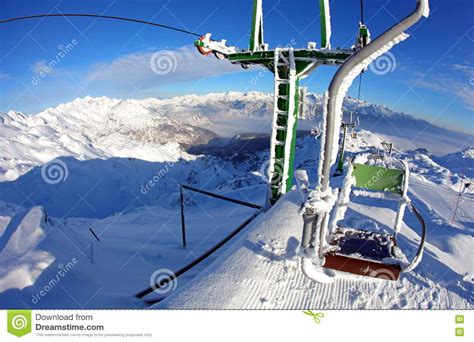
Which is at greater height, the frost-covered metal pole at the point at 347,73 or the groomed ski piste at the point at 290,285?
the frost-covered metal pole at the point at 347,73

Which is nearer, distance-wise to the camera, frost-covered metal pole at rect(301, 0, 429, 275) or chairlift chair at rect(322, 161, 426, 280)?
frost-covered metal pole at rect(301, 0, 429, 275)

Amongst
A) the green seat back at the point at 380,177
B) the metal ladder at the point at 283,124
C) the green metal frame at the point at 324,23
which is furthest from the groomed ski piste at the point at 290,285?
the green metal frame at the point at 324,23

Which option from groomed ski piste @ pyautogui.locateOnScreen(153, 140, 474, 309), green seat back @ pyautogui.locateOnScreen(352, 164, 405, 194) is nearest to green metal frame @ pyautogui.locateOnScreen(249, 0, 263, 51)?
groomed ski piste @ pyautogui.locateOnScreen(153, 140, 474, 309)

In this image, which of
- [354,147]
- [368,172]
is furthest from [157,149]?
[368,172]

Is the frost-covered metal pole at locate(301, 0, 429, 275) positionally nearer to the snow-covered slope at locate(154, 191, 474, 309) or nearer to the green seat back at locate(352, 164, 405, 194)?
the snow-covered slope at locate(154, 191, 474, 309)

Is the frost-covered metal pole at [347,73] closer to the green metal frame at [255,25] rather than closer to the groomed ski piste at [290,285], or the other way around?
the groomed ski piste at [290,285]
